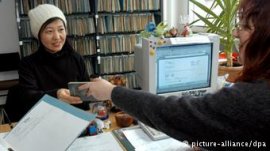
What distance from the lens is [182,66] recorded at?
139 centimetres

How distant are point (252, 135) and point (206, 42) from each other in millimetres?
855

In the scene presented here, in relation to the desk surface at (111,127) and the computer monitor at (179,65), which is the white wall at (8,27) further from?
the computer monitor at (179,65)

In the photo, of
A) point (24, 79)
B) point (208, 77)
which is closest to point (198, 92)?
point (208, 77)

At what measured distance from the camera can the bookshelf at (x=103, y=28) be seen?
329 centimetres

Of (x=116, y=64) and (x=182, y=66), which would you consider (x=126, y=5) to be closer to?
(x=116, y=64)

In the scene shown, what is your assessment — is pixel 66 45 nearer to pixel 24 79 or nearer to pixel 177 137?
pixel 24 79

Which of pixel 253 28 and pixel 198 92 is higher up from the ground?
pixel 253 28

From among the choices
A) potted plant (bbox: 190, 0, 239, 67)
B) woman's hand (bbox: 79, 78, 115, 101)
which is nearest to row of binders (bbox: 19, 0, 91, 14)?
potted plant (bbox: 190, 0, 239, 67)

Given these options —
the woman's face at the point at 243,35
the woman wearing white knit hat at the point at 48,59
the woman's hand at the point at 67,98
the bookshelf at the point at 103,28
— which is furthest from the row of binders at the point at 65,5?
the woman's face at the point at 243,35

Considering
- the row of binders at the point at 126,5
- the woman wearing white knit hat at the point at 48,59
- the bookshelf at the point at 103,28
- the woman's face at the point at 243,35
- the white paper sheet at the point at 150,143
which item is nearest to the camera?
the woman's face at the point at 243,35

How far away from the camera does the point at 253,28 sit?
2.16 ft

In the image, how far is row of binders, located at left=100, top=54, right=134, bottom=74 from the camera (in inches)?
142

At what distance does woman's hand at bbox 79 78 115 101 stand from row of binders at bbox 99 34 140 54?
246 centimetres

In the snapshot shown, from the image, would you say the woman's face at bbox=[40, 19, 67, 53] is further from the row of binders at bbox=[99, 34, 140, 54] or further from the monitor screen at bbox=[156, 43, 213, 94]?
the row of binders at bbox=[99, 34, 140, 54]
